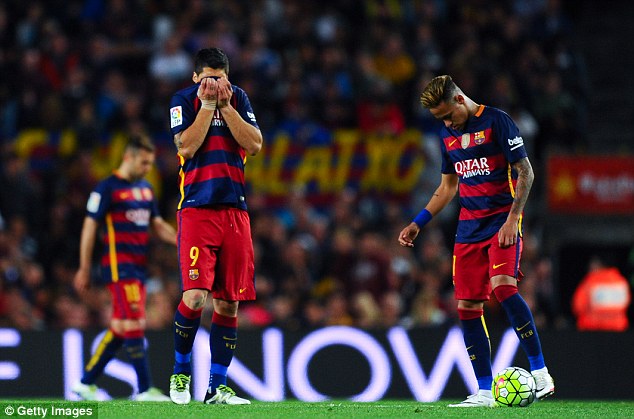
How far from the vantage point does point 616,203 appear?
15.9 metres

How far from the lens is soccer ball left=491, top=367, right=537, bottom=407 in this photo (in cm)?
791

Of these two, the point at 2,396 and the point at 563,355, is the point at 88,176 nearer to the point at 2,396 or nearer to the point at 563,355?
the point at 2,396

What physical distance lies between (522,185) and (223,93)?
1.96 m

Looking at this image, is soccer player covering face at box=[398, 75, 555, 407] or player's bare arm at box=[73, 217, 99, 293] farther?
player's bare arm at box=[73, 217, 99, 293]

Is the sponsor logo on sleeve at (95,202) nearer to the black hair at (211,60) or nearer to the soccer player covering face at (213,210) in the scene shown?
the soccer player covering face at (213,210)

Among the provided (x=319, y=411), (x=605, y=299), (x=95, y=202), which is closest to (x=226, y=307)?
(x=319, y=411)

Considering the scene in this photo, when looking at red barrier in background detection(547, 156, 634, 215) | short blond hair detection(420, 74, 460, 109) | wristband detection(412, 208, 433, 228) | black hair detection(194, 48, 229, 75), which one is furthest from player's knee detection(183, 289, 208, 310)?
red barrier in background detection(547, 156, 634, 215)

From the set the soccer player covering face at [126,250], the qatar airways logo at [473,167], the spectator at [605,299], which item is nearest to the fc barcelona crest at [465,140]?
the qatar airways logo at [473,167]

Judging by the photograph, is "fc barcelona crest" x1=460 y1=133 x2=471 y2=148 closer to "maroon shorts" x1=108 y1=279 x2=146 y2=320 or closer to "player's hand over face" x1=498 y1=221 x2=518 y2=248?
"player's hand over face" x1=498 y1=221 x2=518 y2=248

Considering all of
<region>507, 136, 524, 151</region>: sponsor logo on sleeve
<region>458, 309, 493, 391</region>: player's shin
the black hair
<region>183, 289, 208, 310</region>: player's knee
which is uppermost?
the black hair

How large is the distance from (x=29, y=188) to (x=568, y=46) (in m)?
8.72

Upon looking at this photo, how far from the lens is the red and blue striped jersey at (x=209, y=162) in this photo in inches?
309

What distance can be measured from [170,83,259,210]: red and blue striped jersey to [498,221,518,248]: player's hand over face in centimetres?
167

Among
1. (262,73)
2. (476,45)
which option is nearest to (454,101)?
(262,73)
